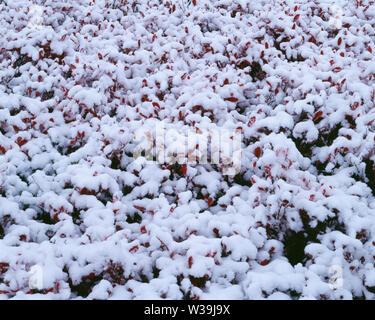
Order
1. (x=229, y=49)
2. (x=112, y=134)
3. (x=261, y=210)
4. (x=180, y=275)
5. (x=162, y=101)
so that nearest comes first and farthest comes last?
(x=180, y=275) < (x=261, y=210) < (x=112, y=134) < (x=162, y=101) < (x=229, y=49)

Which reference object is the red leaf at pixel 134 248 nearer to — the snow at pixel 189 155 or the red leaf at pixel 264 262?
the snow at pixel 189 155

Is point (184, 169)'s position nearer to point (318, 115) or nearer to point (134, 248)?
point (134, 248)

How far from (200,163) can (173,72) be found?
1.58 meters

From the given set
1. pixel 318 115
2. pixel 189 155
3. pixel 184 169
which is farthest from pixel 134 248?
pixel 318 115

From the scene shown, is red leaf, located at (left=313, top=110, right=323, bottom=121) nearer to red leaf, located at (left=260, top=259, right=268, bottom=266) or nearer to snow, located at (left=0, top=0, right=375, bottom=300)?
snow, located at (left=0, top=0, right=375, bottom=300)

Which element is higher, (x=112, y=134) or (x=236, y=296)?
(x=112, y=134)

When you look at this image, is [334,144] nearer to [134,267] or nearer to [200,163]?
[200,163]

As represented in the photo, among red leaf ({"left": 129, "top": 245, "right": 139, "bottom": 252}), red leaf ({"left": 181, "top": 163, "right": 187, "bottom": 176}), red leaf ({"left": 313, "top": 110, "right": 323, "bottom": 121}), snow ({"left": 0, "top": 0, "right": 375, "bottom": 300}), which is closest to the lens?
snow ({"left": 0, "top": 0, "right": 375, "bottom": 300})

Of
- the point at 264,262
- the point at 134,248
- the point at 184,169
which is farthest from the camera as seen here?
the point at 184,169

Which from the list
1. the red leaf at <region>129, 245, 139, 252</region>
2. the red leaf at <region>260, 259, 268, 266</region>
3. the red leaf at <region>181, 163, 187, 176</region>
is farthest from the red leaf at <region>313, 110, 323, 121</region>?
the red leaf at <region>129, 245, 139, 252</region>

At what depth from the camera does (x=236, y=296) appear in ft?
7.61

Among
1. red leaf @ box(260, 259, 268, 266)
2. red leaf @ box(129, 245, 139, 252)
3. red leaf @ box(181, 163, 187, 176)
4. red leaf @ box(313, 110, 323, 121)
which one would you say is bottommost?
red leaf @ box(260, 259, 268, 266)

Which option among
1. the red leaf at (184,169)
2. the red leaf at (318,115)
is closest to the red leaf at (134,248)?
the red leaf at (184,169)

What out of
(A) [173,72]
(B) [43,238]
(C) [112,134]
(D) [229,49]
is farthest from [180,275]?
(D) [229,49]
